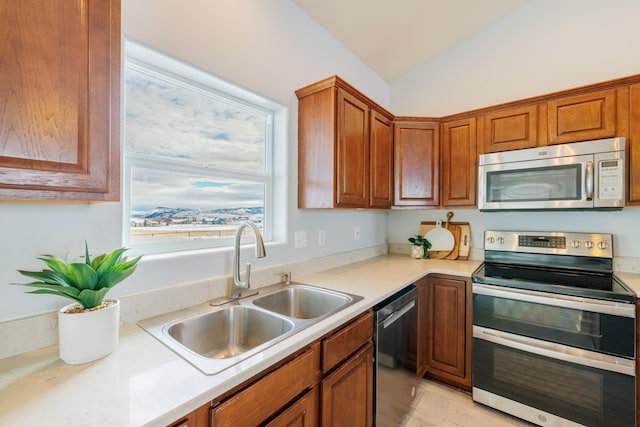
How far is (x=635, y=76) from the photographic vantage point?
178 centimetres

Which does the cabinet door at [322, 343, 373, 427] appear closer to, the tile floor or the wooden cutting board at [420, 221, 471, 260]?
the tile floor

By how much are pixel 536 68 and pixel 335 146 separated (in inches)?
78.5

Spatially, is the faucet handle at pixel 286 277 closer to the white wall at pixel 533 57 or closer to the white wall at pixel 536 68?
the white wall at pixel 536 68

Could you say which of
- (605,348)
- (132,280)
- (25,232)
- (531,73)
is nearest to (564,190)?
(605,348)

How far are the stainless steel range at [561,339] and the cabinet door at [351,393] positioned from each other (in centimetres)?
101

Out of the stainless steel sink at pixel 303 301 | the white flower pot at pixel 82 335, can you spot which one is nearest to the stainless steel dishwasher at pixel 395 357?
Answer: the stainless steel sink at pixel 303 301

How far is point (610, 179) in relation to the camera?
69.9 inches

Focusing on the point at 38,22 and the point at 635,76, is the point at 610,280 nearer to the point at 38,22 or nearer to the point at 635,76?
the point at 635,76

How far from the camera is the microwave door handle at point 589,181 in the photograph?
1822 millimetres

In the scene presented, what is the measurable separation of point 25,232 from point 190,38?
107 centimetres

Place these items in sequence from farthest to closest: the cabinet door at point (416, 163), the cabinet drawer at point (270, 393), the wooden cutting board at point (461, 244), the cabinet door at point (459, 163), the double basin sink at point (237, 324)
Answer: the wooden cutting board at point (461, 244) < the cabinet door at point (416, 163) < the cabinet door at point (459, 163) < the double basin sink at point (237, 324) < the cabinet drawer at point (270, 393)

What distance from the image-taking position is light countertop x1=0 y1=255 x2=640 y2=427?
63 centimetres

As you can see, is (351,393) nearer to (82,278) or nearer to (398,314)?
(398,314)

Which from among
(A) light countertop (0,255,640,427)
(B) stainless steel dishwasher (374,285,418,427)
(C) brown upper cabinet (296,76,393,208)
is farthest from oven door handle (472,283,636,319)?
(A) light countertop (0,255,640,427)
